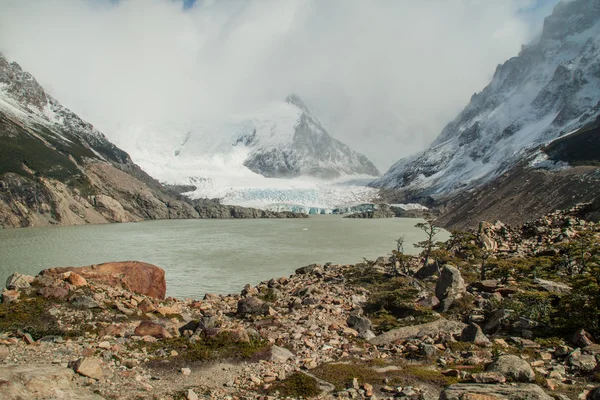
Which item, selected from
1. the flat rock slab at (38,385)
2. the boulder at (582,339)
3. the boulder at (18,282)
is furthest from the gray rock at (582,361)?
the boulder at (18,282)

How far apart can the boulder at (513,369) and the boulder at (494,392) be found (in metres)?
0.78

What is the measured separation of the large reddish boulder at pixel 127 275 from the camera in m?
17.9

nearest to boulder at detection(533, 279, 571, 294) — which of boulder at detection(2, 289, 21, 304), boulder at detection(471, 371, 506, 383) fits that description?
boulder at detection(471, 371, 506, 383)

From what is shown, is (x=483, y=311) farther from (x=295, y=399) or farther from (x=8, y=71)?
(x=8, y=71)

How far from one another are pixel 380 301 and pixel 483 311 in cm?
492

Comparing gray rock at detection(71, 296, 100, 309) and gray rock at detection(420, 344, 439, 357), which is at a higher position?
gray rock at detection(420, 344, 439, 357)

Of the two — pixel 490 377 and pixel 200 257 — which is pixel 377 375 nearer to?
pixel 490 377

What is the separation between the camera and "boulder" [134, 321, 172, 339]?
12477 millimetres

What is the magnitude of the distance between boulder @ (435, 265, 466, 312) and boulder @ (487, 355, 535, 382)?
27.0 ft

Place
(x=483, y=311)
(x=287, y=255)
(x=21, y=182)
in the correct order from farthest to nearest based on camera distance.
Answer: (x=21, y=182) → (x=287, y=255) → (x=483, y=311)

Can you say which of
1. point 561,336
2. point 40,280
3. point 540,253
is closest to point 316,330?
point 561,336

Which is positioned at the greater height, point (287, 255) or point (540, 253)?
point (540, 253)

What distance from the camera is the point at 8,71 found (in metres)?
180

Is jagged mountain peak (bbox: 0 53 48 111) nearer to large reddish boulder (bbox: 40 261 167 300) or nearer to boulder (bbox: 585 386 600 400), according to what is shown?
large reddish boulder (bbox: 40 261 167 300)
